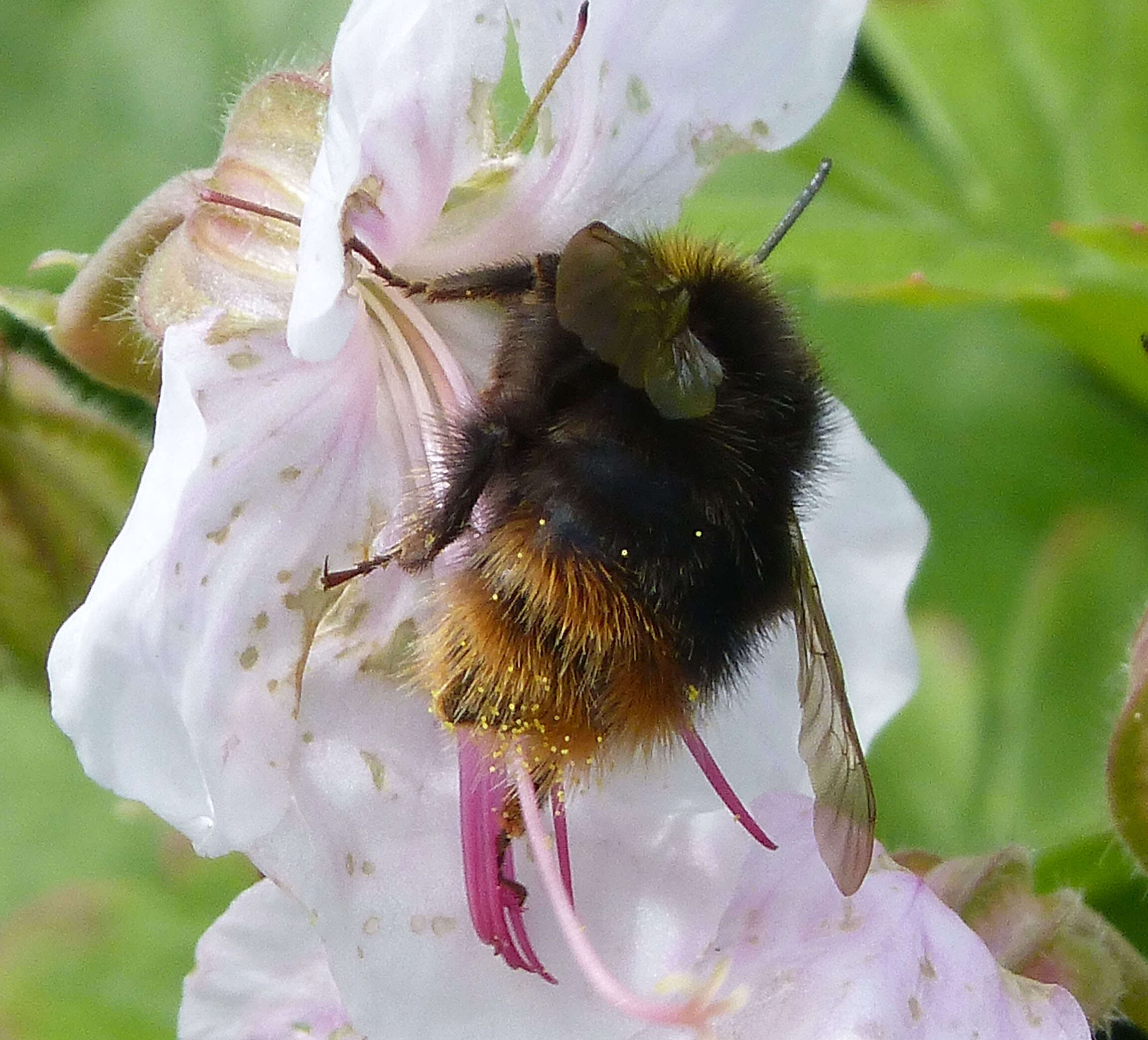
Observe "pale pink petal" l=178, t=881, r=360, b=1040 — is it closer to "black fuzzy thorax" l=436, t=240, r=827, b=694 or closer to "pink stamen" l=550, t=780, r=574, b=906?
"pink stamen" l=550, t=780, r=574, b=906

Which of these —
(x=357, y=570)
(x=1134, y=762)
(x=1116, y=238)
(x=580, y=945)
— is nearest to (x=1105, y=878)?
(x=1134, y=762)

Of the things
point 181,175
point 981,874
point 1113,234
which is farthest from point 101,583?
point 1113,234

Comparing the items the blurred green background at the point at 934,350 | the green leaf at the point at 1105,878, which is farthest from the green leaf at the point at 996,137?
the green leaf at the point at 1105,878

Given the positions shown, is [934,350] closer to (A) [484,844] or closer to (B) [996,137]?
(B) [996,137]

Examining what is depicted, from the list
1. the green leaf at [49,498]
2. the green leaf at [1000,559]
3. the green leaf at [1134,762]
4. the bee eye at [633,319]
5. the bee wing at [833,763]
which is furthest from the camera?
the green leaf at [1000,559]

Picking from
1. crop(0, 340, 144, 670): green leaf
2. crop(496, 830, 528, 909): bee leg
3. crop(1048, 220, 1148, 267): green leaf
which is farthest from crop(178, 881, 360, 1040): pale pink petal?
crop(1048, 220, 1148, 267): green leaf

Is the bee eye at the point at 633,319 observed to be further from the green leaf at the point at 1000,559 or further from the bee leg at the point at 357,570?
the green leaf at the point at 1000,559
